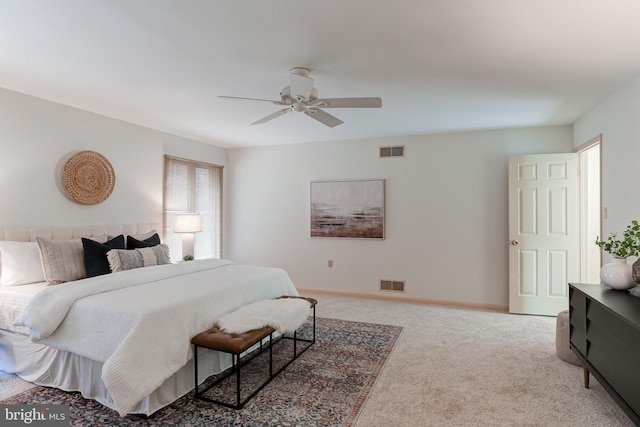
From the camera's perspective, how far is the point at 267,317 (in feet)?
8.92

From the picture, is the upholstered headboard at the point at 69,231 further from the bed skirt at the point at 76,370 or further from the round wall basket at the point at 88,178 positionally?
the bed skirt at the point at 76,370

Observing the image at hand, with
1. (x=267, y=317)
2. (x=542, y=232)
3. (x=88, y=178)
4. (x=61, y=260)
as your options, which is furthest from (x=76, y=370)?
(x=542, y=232)

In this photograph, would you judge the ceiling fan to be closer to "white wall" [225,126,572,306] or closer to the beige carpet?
the beige carpet

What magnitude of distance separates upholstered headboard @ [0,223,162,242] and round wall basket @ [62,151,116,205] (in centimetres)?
30

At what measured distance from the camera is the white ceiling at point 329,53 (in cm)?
198

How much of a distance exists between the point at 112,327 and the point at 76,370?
577mm

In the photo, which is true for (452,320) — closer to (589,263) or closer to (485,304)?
(485,304)

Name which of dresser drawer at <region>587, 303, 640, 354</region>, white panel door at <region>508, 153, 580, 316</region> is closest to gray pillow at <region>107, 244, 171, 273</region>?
dresser drawer at <region>587, 303, 640, 354</region>

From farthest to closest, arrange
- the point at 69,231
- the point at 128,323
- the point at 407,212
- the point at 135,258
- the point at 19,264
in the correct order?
the point at 407,212
the point at 69,231
the point at 135,258
the point at 19,264
the point at 128,323

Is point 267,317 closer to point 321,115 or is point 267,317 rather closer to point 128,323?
point 128,323

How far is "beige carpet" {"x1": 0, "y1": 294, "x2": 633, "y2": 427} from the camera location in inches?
87.1

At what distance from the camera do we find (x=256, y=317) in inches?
106

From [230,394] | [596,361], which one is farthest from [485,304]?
[230,394]

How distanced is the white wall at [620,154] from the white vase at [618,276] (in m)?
0.67
